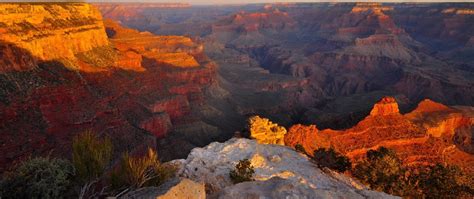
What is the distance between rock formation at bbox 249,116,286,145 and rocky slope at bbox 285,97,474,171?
3.57 m

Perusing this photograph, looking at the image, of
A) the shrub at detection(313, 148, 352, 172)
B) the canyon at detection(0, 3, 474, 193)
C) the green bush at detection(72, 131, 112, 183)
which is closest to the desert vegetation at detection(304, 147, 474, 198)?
the shrub at detection(313, 148, 352, 172)

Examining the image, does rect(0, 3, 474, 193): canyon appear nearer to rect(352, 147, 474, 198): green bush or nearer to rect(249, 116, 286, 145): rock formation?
rect(249, 116, 286, 145): rock formation

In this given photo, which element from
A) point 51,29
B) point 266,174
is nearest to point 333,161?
point 266,174

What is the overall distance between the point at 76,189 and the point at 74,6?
63.1 metres

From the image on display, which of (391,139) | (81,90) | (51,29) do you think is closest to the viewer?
(391,139)

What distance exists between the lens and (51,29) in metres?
58.9

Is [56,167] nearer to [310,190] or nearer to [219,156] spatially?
[310,190]

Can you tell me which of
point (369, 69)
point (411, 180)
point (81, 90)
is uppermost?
point (81, 90)

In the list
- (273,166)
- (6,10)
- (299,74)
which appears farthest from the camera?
(299,74)

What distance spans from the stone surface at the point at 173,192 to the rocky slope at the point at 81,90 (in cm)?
1902

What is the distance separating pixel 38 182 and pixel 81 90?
36425 mm

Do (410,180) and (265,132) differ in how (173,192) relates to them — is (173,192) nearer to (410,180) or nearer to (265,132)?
(410,180)

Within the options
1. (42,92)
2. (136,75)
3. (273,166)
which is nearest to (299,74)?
(136,75)

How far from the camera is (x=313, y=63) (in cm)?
15588
